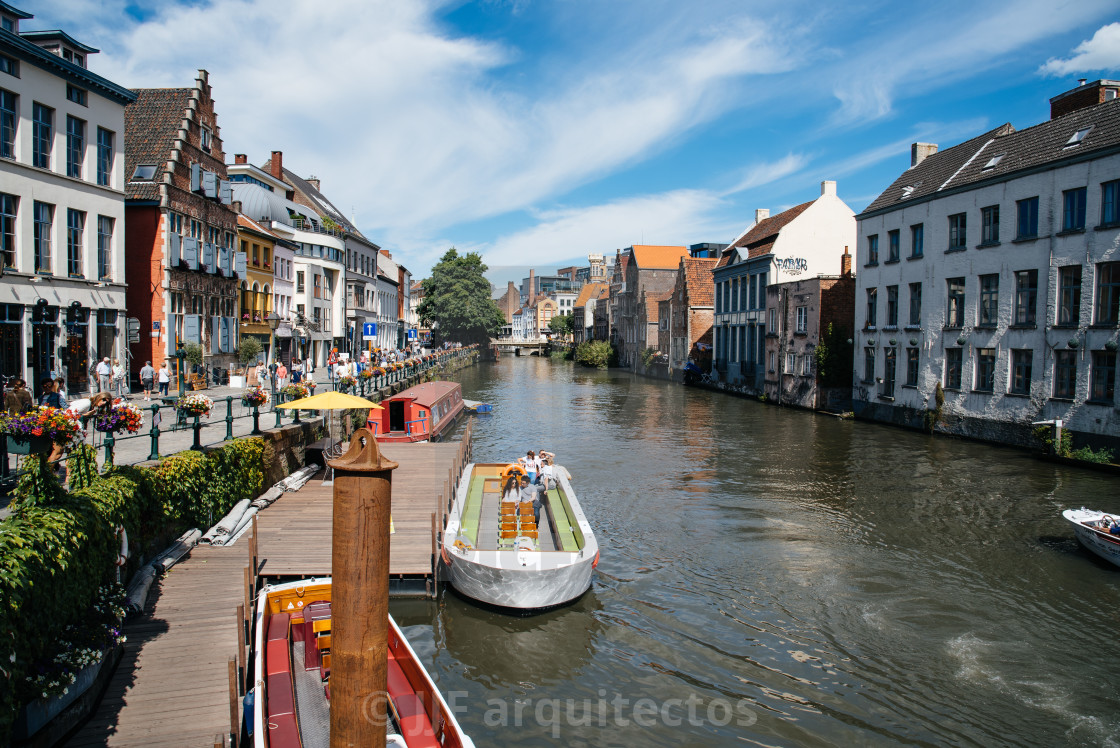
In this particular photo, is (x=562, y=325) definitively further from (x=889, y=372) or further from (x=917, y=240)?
(x=917, y=240)

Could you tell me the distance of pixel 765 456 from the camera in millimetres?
26516

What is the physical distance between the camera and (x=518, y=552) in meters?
12.2

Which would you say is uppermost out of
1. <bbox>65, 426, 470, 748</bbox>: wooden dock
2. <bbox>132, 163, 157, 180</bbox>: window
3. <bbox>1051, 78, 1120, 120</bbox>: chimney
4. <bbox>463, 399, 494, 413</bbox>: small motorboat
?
<bbox>1051, 78, 1120, 120</bbox>: chimney

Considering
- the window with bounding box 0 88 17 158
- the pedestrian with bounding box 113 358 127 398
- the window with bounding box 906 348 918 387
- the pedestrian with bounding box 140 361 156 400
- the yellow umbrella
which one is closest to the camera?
the yellow umbrella

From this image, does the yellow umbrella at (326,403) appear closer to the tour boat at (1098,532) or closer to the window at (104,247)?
the window at (104,247)

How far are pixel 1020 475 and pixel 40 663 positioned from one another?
24203 millimetres

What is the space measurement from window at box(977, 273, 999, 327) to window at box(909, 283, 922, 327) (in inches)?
147

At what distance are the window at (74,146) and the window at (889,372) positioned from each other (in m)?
32.6

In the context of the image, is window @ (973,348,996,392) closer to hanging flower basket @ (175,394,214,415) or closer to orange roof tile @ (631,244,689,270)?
hanging flower basket @ (175,394,214,415)

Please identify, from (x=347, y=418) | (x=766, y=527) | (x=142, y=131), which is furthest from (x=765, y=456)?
(x=142, y=131)

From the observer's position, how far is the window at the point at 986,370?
2673 centimetres

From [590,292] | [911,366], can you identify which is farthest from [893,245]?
[590,292]

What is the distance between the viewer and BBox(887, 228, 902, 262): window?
1297 inches

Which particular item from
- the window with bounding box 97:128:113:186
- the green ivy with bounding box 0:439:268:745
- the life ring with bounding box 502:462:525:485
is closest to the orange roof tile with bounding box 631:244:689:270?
the window with bounding box 97:128:113:186
